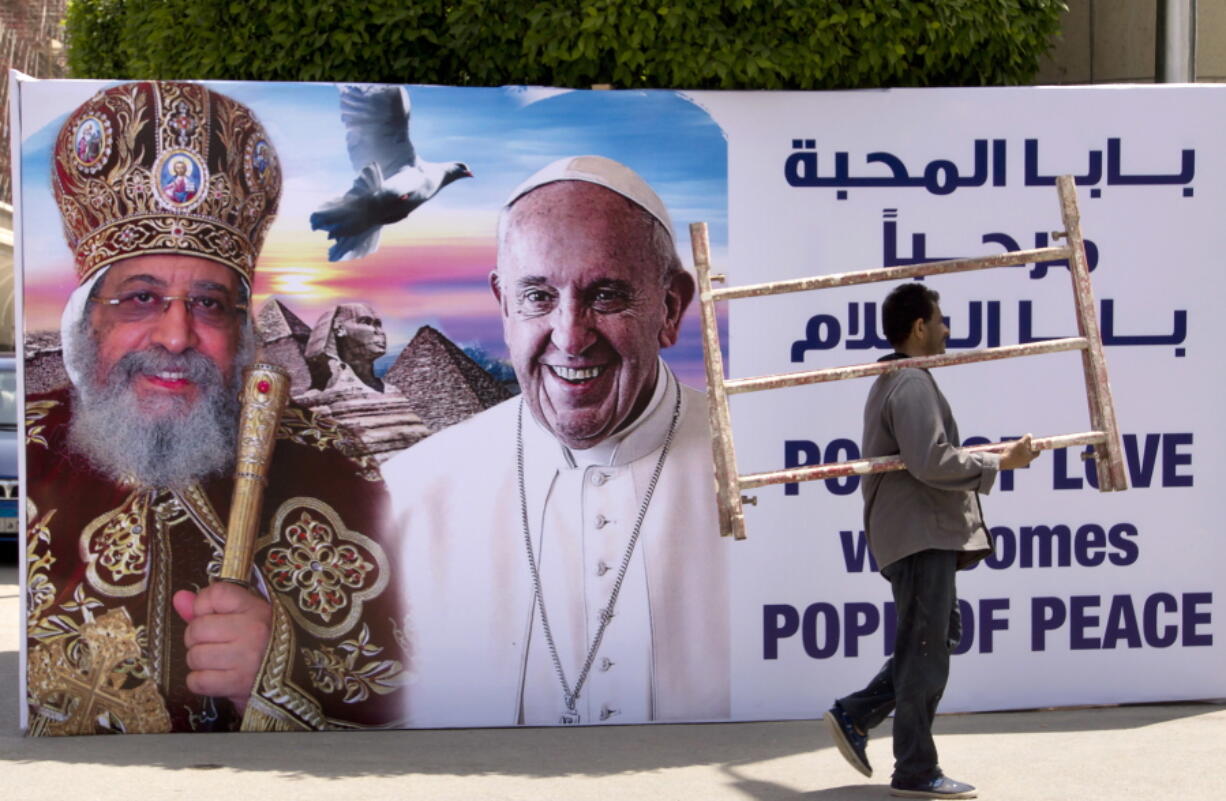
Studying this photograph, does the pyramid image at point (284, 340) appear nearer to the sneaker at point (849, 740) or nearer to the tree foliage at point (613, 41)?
the tree foliage at point (613, 41)

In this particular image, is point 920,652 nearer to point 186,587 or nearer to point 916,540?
point 916,540

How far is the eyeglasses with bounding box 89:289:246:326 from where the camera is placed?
5.97m

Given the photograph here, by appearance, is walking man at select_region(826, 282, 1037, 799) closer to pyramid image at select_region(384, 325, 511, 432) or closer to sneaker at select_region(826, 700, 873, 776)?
sneaker at select_region(826, 700, 873, 776)

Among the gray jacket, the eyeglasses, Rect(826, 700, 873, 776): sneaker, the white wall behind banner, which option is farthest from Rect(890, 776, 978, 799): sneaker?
the eyeglasses

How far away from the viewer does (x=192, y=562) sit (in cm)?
600

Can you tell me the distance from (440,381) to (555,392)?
0.44m

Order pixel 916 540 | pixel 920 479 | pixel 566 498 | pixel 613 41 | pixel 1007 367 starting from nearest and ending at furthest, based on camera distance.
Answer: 1. pixel 920 479
2. pixel 916 540
3. pixel 613 41
4. pixel 566 498
5. pixel 1007 367

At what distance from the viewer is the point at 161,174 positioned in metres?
5.95

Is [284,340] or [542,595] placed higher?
[284,340]

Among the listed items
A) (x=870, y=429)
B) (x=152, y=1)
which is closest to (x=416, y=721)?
(x=870, y=429)

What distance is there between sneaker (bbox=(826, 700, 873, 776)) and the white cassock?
3.22 feet

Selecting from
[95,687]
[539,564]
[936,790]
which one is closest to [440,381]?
[539,564]

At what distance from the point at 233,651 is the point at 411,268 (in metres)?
1.59

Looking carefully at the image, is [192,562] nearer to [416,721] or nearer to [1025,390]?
[416,721]
